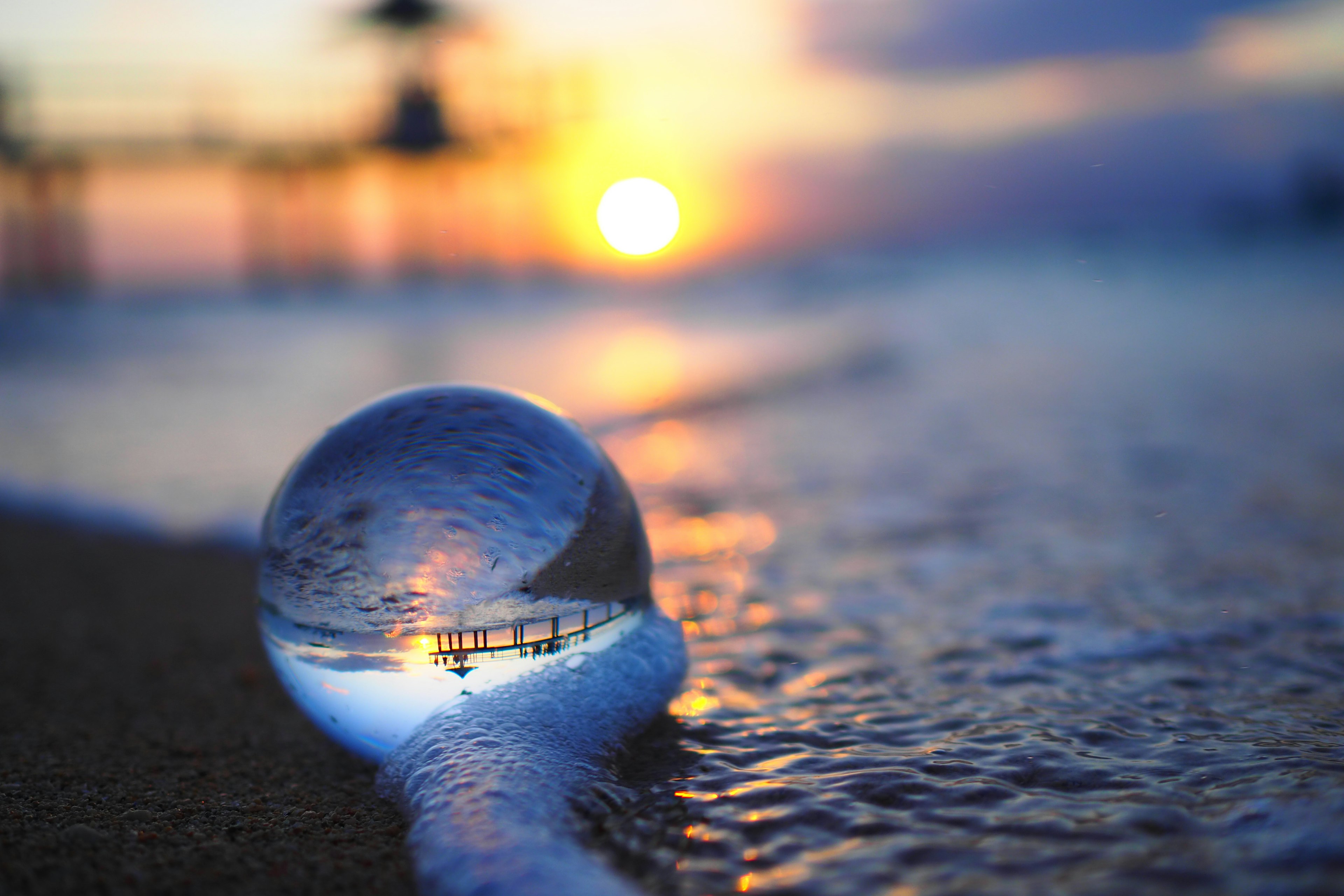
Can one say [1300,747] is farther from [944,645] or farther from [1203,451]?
[1203,451]

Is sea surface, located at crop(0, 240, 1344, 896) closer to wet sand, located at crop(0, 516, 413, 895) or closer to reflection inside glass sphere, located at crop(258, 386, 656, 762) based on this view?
reflection inside glass sphere, located at crop(258, 386, 656, 762)

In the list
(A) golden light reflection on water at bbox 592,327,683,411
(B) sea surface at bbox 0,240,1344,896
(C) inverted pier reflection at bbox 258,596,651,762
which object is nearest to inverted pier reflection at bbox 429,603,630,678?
(C) inverted pier reflection at bbox 258,596,651,762

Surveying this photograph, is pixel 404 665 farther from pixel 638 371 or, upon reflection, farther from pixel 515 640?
pixel 638 371

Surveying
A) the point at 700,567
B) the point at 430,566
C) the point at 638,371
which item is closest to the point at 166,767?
the point at 430,566

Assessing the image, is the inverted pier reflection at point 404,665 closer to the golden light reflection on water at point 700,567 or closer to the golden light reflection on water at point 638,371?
the golden light reflection on water at point 700,567

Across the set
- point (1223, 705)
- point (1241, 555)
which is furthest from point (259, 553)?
point (1241, 555)

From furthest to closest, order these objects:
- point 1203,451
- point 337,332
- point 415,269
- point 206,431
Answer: point 415,269 → point 337,332 → point 206,431 → point 1203,451
